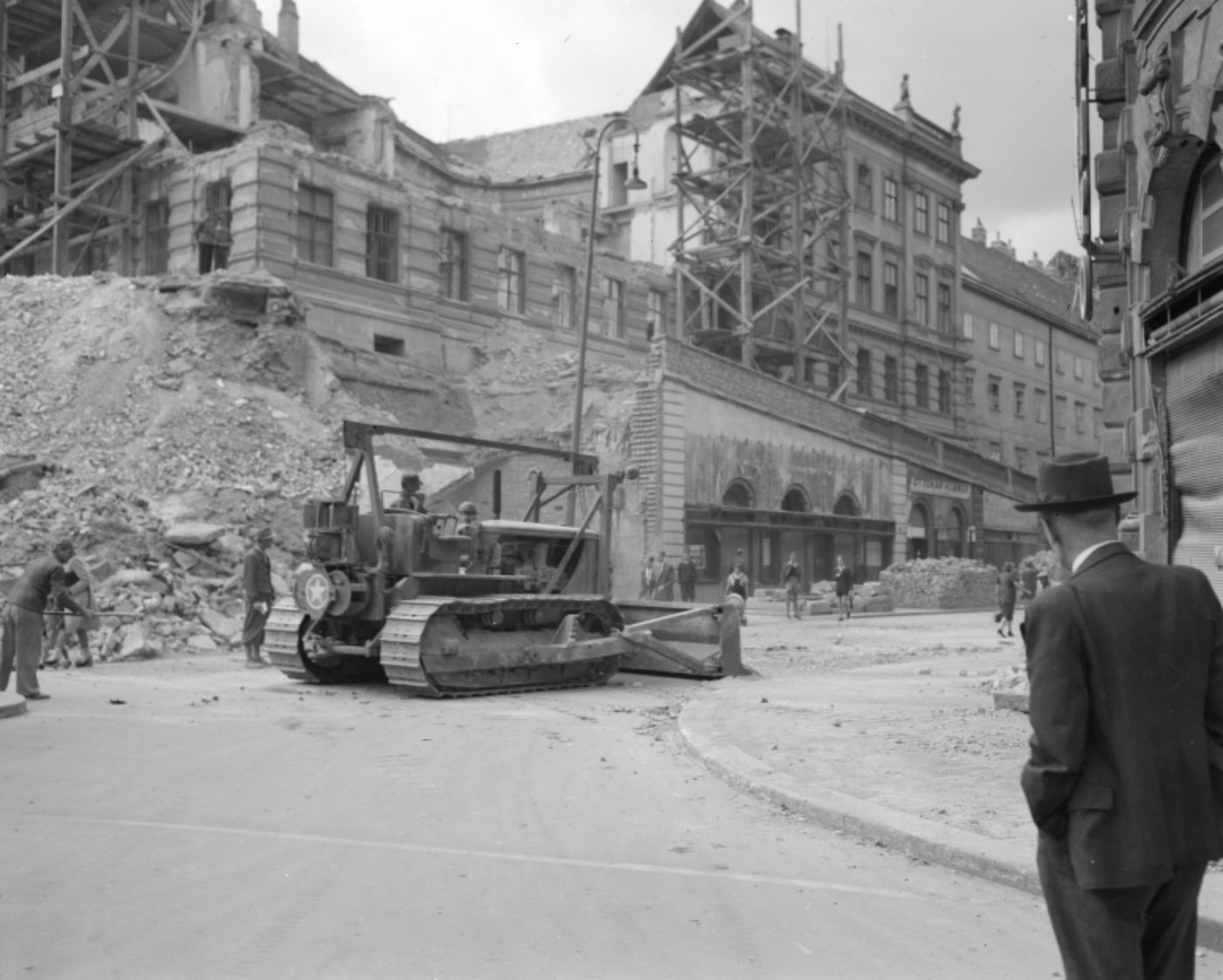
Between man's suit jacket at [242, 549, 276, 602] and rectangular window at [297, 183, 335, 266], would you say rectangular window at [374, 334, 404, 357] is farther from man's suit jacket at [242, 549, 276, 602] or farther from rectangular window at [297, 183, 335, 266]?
man's suit jacket at [242, 549, 276, 602]

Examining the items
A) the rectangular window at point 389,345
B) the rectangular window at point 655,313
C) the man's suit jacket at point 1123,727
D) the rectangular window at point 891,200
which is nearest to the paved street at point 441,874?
the man's suit jacket at point 1123,727

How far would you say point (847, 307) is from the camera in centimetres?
5031

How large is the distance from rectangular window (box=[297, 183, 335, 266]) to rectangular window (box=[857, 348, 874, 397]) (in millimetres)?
24659

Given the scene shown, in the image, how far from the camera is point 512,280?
3938cm

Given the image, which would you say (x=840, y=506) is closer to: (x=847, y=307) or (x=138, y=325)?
(x=847, y=307)

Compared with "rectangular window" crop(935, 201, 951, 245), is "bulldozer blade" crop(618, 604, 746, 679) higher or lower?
lower

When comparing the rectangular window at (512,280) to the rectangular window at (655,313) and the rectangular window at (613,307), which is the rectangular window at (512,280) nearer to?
the rectangular window at (613,307)

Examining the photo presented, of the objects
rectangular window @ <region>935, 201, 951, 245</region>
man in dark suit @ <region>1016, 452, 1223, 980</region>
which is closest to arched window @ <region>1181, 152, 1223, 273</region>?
man in dark suit @ <region>1016, 452, 1223, 980</region>

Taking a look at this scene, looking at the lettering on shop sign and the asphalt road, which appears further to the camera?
the lettering on shop sign

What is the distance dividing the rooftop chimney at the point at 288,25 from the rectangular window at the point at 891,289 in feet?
82.5

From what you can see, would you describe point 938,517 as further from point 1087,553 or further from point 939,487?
point 1087,553

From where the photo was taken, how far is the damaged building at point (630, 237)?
3309 centimetres

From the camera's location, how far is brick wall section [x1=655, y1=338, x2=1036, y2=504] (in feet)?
108

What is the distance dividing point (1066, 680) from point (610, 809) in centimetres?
456
